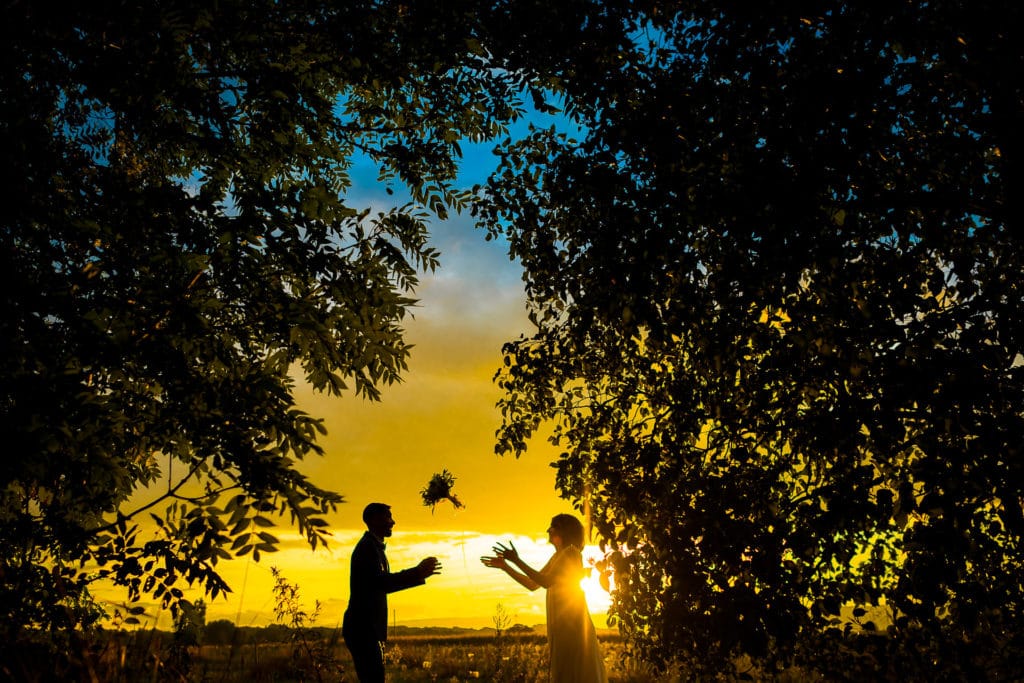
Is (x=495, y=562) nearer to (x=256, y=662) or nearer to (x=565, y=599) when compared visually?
(x=565, y=599)

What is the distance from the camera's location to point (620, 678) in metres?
13.7

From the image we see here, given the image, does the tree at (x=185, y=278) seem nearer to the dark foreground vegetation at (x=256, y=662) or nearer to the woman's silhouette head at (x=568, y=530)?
the dark foreground vegetation at (x=256, y=662)

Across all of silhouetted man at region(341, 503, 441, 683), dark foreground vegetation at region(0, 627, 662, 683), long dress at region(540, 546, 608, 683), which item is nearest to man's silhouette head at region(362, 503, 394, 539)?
silhouetted man at region(341, 503, 441, 683)

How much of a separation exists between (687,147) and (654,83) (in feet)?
3.77

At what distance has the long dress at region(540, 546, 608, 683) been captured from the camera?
8.26 meters

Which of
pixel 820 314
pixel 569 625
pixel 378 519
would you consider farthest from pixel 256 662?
pixel 820 314

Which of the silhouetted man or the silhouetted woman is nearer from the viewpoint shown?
the silhouetted man

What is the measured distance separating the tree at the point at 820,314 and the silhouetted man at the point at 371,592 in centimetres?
243

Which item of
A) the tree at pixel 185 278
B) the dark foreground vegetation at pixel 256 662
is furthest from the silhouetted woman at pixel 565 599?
the tree at pixel 185 278

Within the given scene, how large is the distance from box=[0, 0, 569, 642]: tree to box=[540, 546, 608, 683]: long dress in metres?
3.60

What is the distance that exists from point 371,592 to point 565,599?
8.43ft

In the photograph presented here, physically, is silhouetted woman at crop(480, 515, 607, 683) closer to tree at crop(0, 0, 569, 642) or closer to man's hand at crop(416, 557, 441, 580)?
man's hand at crop(416, 557, 441, 580)

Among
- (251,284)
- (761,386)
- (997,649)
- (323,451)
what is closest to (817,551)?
(761,386)

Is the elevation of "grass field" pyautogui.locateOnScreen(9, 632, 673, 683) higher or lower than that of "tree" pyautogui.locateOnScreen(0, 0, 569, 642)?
lower
